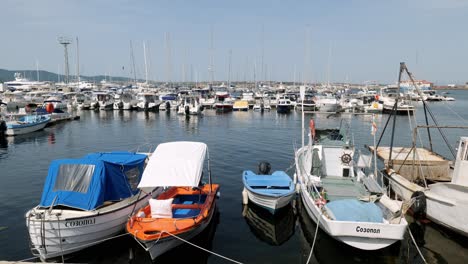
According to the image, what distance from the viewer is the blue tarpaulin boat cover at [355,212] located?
36.6ft

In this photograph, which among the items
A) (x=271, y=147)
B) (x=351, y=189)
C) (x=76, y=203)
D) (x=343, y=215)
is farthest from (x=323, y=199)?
(x=271, y=147)

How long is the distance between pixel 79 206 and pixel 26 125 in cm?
3641

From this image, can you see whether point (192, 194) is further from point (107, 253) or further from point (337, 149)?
point (337, 149)

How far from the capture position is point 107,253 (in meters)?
12.0

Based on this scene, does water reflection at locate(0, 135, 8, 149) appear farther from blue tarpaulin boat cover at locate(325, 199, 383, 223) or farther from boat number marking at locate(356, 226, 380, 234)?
boat number marking at locate(356, 226, 380, 234)

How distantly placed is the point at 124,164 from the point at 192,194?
3.74 m

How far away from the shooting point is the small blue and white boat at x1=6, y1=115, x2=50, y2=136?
38922 millimetres

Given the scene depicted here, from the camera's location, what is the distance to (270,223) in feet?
49.8

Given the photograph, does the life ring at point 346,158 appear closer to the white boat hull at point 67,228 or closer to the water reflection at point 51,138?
the white boat hull at point 67,228

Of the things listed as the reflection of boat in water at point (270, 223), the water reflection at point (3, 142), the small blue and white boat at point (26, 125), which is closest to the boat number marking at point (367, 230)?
the reflection of boat in water at point (270, 223)

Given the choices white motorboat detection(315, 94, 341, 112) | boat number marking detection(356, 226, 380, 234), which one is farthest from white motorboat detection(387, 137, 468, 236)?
white motorboat detection(315, 94, 341, 112)

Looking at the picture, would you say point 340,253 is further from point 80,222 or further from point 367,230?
point 80,222

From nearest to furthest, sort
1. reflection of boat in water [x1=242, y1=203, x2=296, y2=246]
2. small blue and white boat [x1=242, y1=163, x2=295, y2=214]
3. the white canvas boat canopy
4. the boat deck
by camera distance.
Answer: the white canvas boat canopy, reflection of boat in water [x1=242, y1=203, x2=296, y2=246], the boat deck, small blue and white boat [x1=242, y1=163, x2=295, y2=214]

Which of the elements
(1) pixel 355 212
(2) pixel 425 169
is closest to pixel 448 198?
(2) pixel 425 169
